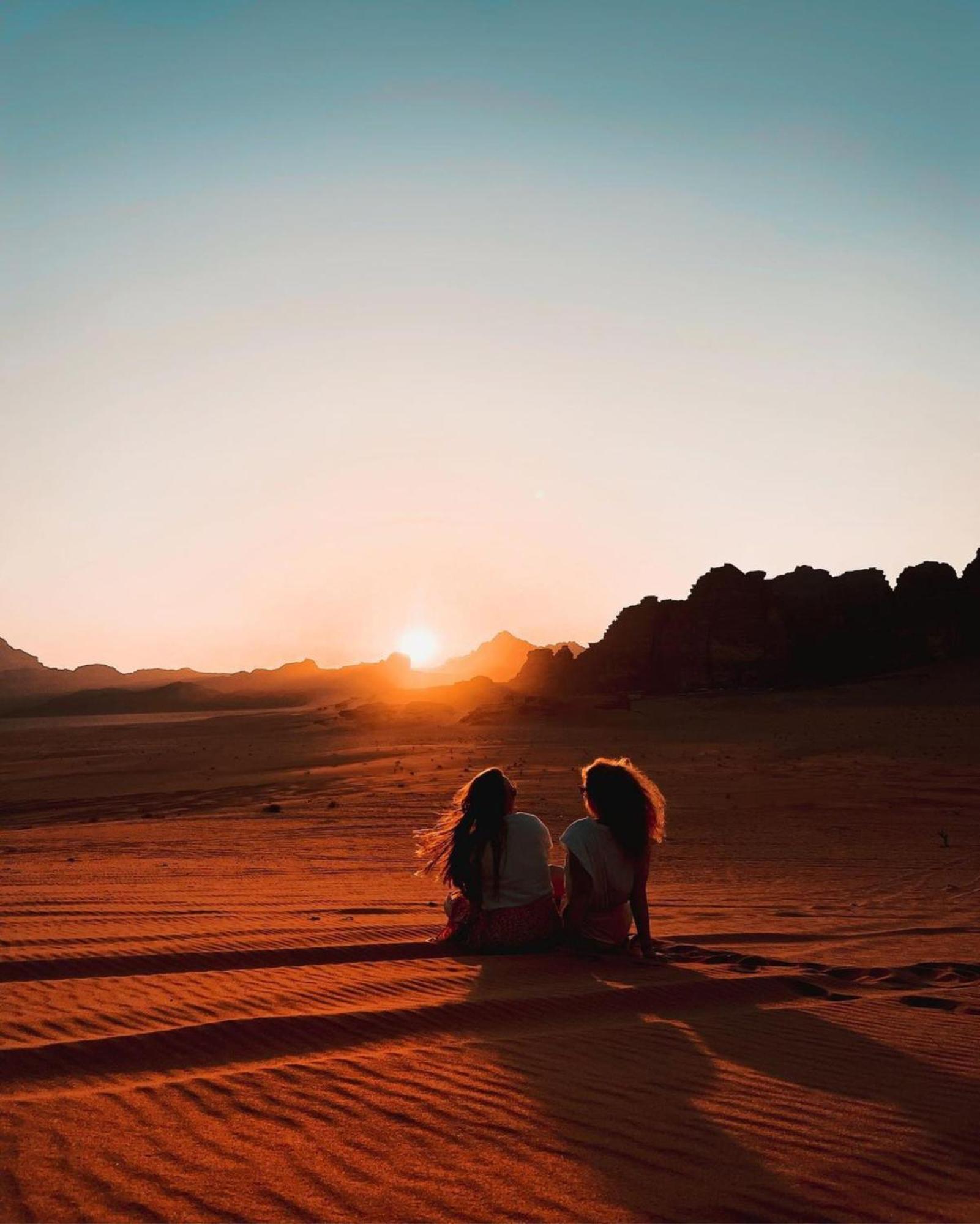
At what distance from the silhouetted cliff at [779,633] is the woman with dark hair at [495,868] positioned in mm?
44554

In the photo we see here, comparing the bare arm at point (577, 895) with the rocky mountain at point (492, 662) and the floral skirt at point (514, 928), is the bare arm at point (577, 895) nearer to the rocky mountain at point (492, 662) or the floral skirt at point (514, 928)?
the floral skirt at point (514, 928)

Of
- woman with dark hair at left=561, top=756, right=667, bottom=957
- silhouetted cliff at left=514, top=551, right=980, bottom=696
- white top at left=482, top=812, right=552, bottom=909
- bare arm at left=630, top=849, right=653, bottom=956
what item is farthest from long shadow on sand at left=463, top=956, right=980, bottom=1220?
silhouetted cliff at left=514, top=551, right=980, bottom=696

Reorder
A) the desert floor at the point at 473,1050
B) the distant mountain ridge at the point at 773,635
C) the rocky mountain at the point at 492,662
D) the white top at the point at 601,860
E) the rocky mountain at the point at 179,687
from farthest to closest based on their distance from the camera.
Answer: the rocky mountain at the point at 492,662 < the rocky mountain at the point at 179,687 < the distant mountain ridge at the point at 773,635 < the white top at the point at 601,860 < the desert floor at the point at 473,1050

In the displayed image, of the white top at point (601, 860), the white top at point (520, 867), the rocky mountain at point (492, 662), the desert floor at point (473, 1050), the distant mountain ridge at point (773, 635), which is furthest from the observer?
the rocky mountain at point (492, 662)

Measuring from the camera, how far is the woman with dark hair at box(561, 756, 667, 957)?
7449 mm

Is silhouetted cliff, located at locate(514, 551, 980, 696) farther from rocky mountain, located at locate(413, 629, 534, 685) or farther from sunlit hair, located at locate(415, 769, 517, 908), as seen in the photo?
rocky mountain, located at locate(413, 629, 534, 685)

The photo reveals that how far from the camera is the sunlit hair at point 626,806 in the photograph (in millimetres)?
7488

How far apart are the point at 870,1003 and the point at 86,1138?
15.3 ft

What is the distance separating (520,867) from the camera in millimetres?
7609

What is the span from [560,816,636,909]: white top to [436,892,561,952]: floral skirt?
40 cm

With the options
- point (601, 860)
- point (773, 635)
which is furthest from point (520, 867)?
point (773, 635)

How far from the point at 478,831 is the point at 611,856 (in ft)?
3.14

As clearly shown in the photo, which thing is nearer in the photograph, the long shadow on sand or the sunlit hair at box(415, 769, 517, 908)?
the long shadow on sand

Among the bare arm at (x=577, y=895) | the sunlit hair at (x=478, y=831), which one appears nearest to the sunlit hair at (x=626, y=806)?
the bare arm at (x=577, y=895)
